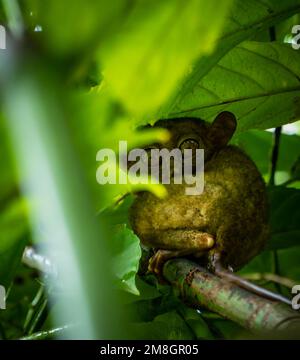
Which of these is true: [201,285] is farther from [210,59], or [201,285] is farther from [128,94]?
[128,94]

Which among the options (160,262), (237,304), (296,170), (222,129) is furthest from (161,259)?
(296,170)

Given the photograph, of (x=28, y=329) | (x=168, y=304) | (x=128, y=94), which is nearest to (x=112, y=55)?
(x=128, y=94)

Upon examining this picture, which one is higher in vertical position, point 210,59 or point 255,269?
point 210,59

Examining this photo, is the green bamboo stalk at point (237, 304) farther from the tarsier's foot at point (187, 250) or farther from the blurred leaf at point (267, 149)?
the blurred leaf at point (267, 149)

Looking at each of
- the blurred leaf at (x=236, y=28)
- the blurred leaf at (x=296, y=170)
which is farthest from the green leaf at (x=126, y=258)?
the blurred leaf at (x=296, y=170)

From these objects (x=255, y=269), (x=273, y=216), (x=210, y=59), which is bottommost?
(x=255, y=269)

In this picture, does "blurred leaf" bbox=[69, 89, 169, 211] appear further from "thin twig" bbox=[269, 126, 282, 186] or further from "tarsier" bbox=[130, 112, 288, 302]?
"thin twig" bbox=[269, 126, 282, 186]
